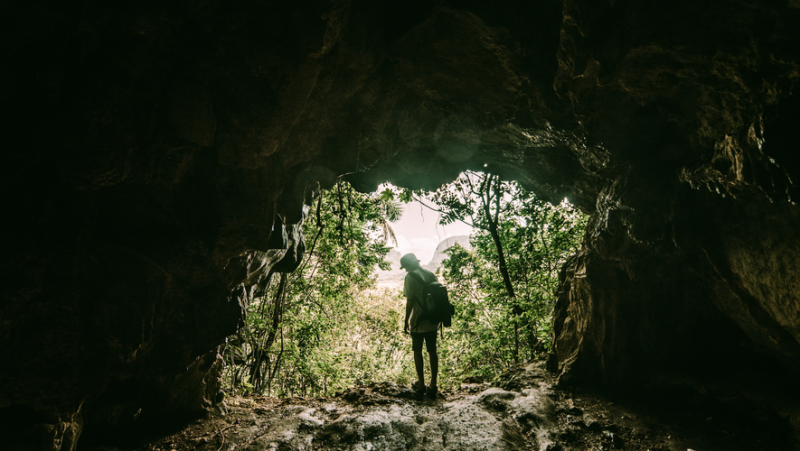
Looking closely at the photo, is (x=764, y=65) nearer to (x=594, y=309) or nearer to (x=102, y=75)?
(x=594, y=309)

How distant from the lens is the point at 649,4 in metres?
2.21

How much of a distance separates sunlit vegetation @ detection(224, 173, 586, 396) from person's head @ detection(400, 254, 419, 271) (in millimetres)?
1913

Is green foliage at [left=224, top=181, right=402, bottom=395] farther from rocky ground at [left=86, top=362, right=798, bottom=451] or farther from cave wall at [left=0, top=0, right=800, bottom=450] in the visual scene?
rocky ground at [left=86, top=362, right=798, bottom=451]

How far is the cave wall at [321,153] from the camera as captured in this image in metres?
2.17

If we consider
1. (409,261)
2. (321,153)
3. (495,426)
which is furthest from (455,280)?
(321,153)

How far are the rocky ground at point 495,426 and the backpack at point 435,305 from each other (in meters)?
1.25

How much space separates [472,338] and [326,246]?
15.6ft

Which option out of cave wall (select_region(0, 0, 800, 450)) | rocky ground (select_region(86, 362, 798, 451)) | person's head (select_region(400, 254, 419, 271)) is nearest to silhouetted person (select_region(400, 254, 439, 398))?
person's head (select_region(400, 254, 419, 271))

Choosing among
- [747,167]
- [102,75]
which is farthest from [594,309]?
[102,75]

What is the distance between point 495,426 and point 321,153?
4.04 meters

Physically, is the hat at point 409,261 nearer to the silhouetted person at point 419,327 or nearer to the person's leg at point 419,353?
the silhouetted person at point 419,327

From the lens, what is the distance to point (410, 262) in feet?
19.0

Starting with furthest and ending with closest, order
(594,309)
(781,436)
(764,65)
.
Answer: (594,309), (781,436), (764,65)

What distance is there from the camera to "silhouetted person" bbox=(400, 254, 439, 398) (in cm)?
531
